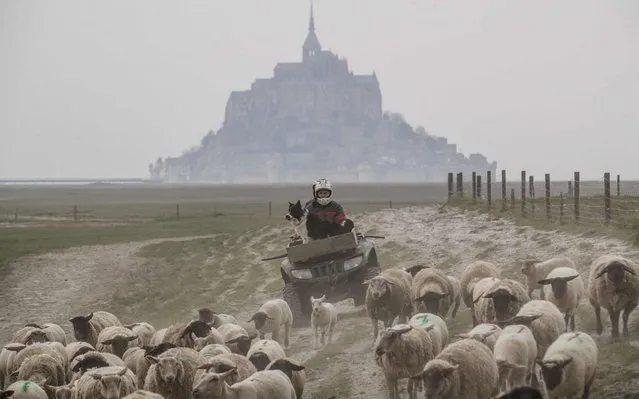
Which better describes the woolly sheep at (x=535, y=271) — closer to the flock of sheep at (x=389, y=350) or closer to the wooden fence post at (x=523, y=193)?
the flock of sheep at (x=389, y=350)

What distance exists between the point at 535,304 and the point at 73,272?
2317cm

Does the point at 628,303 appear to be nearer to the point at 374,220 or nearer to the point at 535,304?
the point at 535,304

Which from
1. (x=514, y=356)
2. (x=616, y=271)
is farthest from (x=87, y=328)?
(x=616, y=271)

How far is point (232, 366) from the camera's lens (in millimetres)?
13578

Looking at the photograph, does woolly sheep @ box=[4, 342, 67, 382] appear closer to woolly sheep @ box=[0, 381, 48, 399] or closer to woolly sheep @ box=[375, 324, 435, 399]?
woolly sheep @ box=[0, 381, 48, 399]

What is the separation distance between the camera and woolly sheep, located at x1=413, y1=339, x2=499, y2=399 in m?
12.4

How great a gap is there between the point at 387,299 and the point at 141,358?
621cm

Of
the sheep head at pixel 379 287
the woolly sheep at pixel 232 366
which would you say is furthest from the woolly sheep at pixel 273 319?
the woolly sheep at pixel 232 366

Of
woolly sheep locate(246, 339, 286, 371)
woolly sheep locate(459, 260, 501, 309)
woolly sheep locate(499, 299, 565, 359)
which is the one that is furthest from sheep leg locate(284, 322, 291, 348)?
woolly sheep locate(499, 299, 565, 359)

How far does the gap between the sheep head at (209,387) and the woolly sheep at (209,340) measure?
3514 millimetres

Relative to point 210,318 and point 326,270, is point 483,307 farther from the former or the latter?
point 210,318

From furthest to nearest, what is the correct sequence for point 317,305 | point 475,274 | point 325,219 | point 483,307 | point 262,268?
point 262,268, point 325,219, point 475,274, point 317,305, point 483,307

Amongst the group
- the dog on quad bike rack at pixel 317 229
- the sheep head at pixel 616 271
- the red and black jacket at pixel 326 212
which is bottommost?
the sheep head at pixel 616 271

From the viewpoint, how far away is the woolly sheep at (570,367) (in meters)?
12.8
